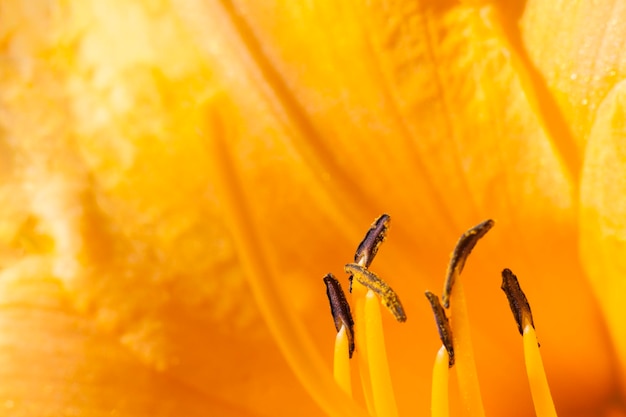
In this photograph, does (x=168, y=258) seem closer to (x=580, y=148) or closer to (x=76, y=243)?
(x=76, y=243)

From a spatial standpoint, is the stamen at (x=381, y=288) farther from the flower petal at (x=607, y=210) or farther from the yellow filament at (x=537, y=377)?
the flower petal at (x=607, y=210)

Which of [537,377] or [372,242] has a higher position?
[372,242]

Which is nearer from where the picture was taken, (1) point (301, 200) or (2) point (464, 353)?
(2) point (464, 353)

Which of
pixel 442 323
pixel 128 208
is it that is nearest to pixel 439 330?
pixel 442 323

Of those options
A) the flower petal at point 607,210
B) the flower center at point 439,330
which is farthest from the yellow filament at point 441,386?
the flower petal at point 607,210

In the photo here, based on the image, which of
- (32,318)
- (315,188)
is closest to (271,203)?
(315,188)

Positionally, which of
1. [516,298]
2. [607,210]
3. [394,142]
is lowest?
[516,298]

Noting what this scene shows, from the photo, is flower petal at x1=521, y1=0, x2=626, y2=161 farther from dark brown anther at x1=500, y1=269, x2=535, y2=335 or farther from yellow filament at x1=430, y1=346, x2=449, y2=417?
yellow filament at x1=430, y1=346, x2=449, y2=417

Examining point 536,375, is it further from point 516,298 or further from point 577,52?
point 577,52
